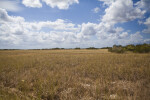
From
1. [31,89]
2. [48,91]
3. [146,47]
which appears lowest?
[31,89]

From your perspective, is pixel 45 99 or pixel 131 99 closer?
pixel 131 99

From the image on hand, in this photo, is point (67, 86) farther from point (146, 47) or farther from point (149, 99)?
point (146, 47)

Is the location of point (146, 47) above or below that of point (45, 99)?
above

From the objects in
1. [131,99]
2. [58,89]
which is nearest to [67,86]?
[58,89]

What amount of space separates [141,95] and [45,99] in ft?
11.1

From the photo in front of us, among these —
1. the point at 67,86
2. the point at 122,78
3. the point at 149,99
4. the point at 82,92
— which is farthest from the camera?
the point at 122,78

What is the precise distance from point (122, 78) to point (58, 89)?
3746 millimetres

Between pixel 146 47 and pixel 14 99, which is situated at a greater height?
pixel 146 47

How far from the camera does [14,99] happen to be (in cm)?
273

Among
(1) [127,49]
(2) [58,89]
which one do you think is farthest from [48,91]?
(1) [127,49]

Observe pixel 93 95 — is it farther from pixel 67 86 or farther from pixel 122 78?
pixel 122 78

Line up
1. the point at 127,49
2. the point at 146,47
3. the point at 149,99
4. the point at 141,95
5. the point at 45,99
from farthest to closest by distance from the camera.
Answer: the point at 127,49 < the point at 146,47 < the point at 45,99 < the point at 141,95 < the point at 149,99

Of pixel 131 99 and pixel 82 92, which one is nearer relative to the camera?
pixel 131 99

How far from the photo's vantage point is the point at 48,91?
3293 millimetres
